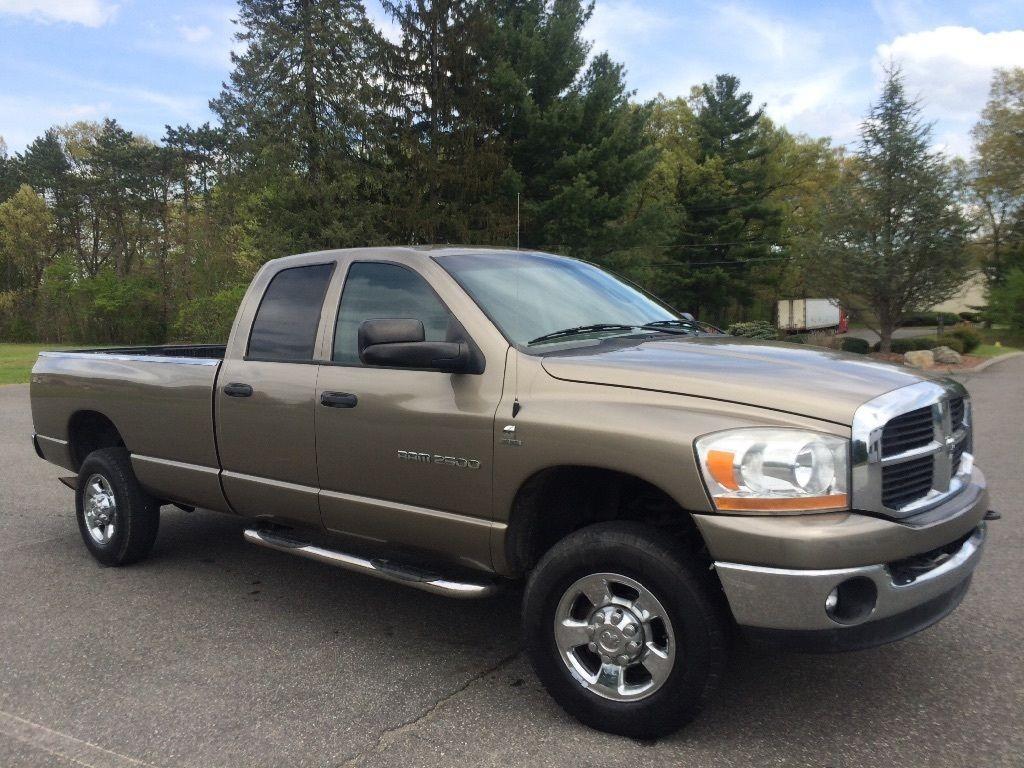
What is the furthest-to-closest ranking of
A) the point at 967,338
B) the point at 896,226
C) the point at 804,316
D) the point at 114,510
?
the point at 804,316, the point at 967,338, the point at 896,226, the point at 114,510

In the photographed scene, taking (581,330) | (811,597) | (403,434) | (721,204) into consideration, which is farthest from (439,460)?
(721,204)

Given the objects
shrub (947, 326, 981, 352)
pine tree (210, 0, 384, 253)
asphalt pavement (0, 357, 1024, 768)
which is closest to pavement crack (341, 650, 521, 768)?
asphalt pavement (0, 357, 1024, 768)

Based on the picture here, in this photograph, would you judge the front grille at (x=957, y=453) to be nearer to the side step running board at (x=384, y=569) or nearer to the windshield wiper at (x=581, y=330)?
the windshield wiper at (x=581, y=330)

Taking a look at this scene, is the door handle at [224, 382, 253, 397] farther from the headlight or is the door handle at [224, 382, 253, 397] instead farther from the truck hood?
the headlight

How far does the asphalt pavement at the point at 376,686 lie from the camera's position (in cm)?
302

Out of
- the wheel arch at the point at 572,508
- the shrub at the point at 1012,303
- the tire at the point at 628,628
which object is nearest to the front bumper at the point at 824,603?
the tire at the point at 628,628

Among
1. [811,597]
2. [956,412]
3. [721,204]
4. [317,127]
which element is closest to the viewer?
[811,597]

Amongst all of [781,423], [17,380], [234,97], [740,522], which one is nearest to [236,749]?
[740,522]

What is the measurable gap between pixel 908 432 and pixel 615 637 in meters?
1.30

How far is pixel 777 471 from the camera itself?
2.76 meters

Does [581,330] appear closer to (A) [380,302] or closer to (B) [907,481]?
(A) [380,302]

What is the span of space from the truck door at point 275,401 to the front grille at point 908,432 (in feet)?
8.55

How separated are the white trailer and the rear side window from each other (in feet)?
140

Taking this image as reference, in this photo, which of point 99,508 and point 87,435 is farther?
point 87,435
